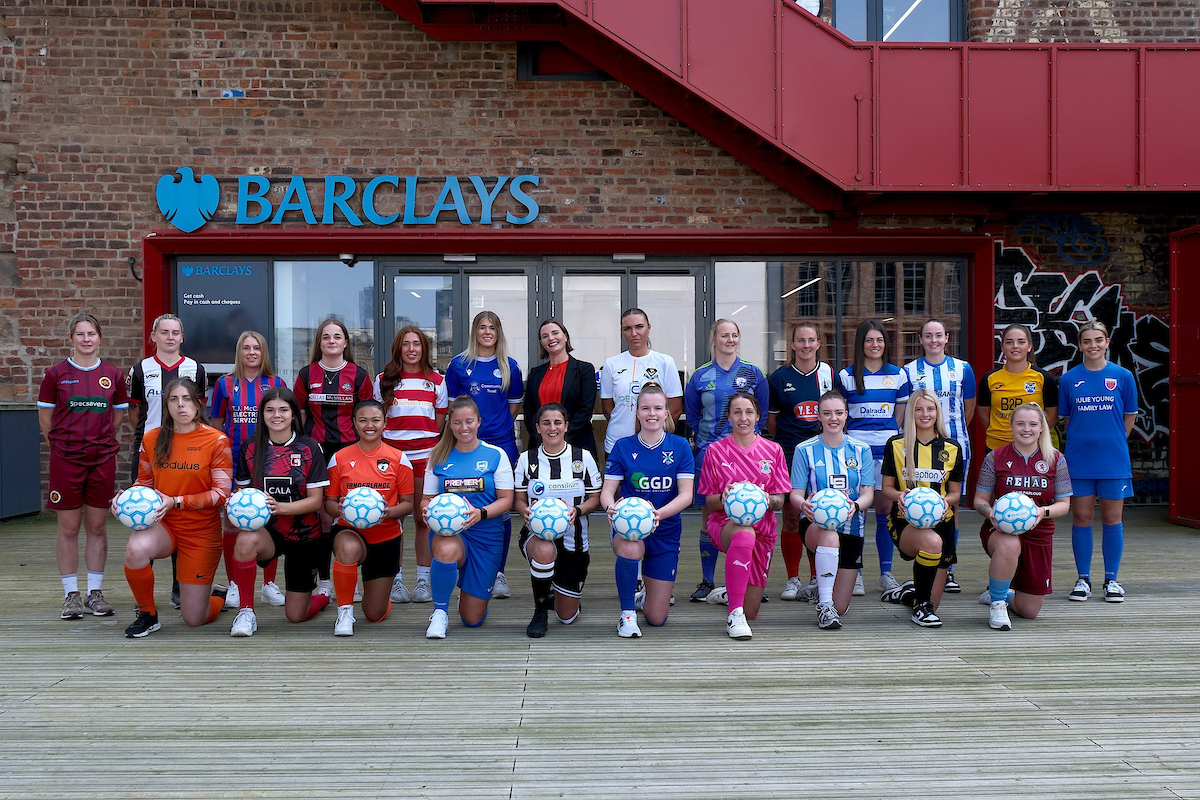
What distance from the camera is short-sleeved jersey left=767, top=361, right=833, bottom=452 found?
5.95m

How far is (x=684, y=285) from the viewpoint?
9539mm

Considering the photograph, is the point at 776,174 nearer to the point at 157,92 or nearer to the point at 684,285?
the point at 684,285

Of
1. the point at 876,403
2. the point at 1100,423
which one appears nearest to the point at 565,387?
the point at 876,403

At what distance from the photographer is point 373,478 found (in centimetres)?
502

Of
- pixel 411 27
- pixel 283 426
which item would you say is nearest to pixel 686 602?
pixel 283 426

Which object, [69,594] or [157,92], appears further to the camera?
[157,92]

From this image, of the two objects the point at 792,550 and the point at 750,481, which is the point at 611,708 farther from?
the point at 792,550

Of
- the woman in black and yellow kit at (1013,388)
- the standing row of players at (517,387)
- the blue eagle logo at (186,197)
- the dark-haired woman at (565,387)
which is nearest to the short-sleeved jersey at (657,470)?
the standing row of players at (517,387)

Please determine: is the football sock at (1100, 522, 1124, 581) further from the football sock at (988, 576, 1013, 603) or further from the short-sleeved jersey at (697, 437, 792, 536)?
the short-sleeved jersey at (697, 437, 792, 536)

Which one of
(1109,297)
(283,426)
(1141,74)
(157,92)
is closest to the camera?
(283,426)

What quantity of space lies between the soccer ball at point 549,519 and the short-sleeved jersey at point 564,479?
18 cm

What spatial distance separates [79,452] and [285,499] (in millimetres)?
1416

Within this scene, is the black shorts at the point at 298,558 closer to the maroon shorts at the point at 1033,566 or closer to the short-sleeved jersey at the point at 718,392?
the short-sleeved jersey at the point at 718,392

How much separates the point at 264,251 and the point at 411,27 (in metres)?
2.95
